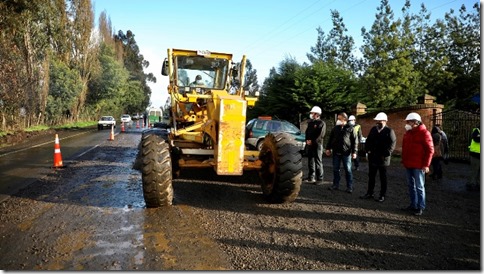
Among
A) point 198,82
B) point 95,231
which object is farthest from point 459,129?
point 95,231

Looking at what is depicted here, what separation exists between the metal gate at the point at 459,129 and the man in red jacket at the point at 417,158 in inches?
317

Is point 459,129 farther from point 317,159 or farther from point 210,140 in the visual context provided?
point 210,140

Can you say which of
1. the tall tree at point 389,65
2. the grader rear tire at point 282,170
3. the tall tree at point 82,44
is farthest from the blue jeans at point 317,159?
the tall tree at point 82,44

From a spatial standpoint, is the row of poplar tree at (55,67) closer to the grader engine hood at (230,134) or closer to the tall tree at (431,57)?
the grader engine hood at (230,134)

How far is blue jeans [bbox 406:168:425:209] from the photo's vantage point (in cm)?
587

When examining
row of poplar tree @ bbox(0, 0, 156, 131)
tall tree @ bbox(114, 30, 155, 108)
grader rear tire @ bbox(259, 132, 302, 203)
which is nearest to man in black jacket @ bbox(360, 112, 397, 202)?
grader rear tire @ bbox(259, 132, 302, 203)

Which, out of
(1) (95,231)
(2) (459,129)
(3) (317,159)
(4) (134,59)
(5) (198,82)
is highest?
(4) (134,59)

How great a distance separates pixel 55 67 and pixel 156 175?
105 ft

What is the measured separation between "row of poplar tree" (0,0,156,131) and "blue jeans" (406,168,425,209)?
17.3 metres

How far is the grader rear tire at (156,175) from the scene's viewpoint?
5.62 metres

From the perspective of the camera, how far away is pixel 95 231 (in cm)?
472

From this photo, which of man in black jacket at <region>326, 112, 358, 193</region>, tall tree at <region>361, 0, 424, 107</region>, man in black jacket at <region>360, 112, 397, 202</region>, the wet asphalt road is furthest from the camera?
tall tree at <region>361, 0, 424, 107</region>

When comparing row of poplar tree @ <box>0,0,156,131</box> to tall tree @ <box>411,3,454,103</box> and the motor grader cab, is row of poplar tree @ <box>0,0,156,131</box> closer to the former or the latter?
the motor grader cab

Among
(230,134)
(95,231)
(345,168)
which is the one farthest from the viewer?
(345,168)
